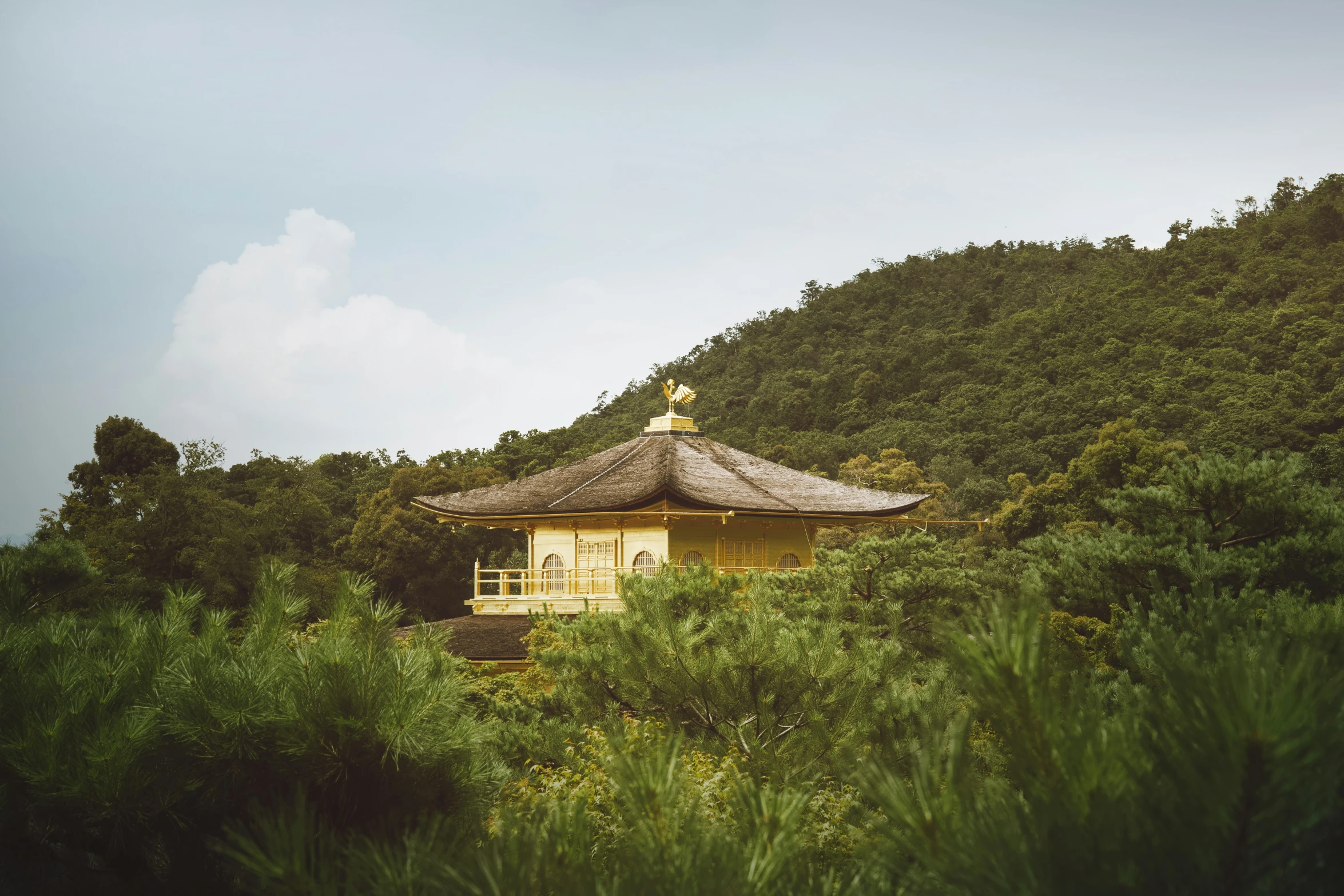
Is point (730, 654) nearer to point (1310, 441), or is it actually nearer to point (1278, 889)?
point (1278, 889)

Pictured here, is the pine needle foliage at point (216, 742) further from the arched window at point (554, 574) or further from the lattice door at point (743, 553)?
the arched window at point (554, 574)

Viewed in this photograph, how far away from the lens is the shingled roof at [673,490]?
61.2ft

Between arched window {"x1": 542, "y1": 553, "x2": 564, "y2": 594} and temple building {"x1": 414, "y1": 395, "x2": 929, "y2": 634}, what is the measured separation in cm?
3

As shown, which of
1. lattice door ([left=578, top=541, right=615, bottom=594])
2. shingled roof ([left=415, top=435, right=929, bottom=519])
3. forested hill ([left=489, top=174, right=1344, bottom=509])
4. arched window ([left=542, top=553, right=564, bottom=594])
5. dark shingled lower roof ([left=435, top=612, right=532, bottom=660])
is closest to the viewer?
dark shingled lower roof ([left=435, top=612, right=532, bottom=660])

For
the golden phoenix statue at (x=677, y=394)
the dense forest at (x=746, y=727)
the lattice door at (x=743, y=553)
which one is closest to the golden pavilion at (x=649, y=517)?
the lattice door at (x=743, y=553)

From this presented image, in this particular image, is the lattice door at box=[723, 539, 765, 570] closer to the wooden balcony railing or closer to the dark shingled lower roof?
the wooden balcony railing

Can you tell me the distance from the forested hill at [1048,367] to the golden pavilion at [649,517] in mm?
17417

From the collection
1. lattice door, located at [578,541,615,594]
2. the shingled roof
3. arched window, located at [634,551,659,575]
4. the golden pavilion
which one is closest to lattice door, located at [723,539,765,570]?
the golden pavilion

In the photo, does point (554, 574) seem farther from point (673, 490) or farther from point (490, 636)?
point (673, 490)

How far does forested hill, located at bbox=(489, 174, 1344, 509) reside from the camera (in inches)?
1423

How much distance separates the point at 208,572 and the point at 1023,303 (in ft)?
153

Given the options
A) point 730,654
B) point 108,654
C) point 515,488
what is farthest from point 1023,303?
point 108,654

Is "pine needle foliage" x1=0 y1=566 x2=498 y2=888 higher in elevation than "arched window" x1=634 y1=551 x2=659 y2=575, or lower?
lower

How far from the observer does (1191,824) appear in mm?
1498
